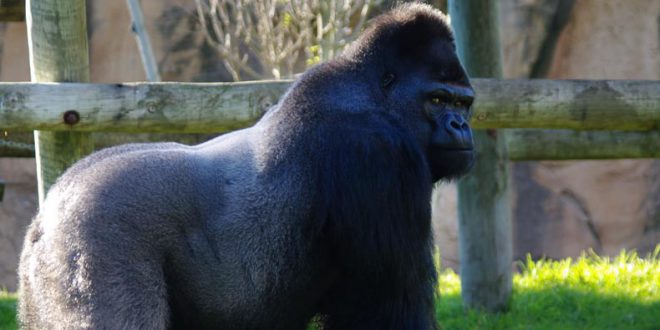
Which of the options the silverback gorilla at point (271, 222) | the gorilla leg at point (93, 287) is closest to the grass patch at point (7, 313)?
the silverback gorilla at point (271, 222)

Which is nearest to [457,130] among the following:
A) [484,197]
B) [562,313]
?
[484,197]

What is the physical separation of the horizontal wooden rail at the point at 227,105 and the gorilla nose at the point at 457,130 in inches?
38.7

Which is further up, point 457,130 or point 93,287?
point 457,130

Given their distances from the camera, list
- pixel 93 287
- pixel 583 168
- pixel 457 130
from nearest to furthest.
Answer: pixel 93 287, pixel 457 130, pixel 583 168

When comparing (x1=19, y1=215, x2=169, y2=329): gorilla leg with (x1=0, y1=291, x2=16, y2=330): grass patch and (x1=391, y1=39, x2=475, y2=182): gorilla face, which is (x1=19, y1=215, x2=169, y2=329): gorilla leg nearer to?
(x1=391, y1=39, x2=475, y2=182): gorilla face

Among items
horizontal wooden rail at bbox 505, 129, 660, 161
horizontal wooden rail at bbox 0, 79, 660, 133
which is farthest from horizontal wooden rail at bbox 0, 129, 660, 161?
horizontal wooden rail at bbox 0, 79, 660, 133

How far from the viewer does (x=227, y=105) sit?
4.15 m

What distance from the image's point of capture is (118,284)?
2.67 metres

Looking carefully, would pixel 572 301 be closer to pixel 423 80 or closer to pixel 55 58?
pixel 423 80

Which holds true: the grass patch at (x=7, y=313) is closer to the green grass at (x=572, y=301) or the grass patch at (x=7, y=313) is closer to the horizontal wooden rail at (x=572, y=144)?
the green grass at (x=572, y=301)

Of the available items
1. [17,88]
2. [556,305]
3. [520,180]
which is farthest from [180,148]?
[520,180]

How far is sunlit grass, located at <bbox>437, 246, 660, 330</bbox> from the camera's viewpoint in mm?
4566

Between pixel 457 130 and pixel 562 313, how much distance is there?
1769 millimetres

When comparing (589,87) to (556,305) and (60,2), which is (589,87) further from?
(60,2)
